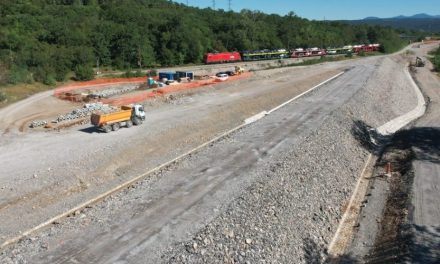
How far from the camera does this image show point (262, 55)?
120 metres

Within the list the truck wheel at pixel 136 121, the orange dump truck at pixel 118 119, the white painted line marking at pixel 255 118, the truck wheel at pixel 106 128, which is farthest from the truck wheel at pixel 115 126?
the white painted line marking at pixel 255 118

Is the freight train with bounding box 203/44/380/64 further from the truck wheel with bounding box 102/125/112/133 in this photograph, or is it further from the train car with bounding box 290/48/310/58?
the truck wheel with bounding box 102/125/112/133

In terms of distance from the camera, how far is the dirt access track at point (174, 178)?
20.0 meters

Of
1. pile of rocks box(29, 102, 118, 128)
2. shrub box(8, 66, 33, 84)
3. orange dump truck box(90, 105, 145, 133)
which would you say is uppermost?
shrub box(8, 66, 33, 84)

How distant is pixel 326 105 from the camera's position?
5050cm

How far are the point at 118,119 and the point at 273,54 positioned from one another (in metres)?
88.5

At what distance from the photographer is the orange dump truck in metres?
38.5

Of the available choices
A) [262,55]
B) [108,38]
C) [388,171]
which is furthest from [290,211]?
[262,55]

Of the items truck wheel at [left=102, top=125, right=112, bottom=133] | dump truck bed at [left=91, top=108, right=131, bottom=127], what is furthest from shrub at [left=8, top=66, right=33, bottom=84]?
truck wheel at [left=102, top=125, right=112, bottom=133]

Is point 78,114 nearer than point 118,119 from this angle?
No

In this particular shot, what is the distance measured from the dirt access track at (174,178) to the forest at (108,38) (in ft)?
83.6

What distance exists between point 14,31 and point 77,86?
93.0 ft

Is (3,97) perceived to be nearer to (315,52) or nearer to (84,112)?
(84,112)

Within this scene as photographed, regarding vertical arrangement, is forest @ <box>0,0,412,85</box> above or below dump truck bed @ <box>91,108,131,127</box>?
above
